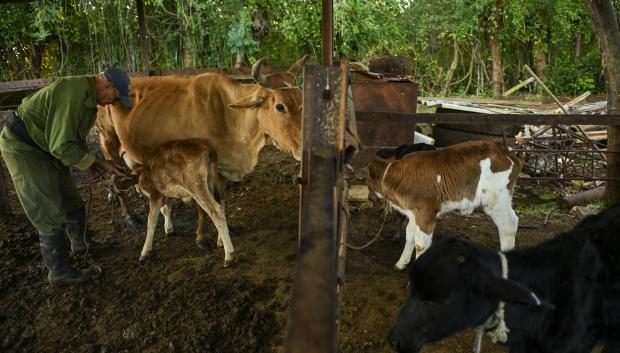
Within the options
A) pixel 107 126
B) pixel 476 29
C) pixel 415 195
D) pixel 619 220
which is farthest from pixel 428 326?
pixel 476 29

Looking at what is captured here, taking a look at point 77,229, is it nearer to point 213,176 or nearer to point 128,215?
Answer: point 128,215

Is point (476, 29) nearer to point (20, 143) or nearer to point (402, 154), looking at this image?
point (402, 154)

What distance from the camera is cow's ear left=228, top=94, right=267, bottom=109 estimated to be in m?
4.38

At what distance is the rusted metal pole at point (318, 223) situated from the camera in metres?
0.98

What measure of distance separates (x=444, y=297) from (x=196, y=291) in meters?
2.51

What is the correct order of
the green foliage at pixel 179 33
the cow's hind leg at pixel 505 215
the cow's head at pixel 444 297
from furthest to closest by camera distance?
the green foliage at pixel 179 33 < the cow's hind leg at pixel 505 215 < the cow's head at pixel 444 297

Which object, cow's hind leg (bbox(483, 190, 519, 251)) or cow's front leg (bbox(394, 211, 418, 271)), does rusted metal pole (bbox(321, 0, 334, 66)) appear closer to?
cow's front leg (bbox(394, 211, 418, 271))

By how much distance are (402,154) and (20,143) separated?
3.97 metres


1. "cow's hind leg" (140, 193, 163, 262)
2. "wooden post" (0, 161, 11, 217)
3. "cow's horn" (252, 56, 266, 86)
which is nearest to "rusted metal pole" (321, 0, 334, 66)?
"cow's horn" (252, 56, 266, 86)

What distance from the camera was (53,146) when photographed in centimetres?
369

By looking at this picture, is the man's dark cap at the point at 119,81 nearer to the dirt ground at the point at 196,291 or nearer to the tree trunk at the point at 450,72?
the dirt ground at the point at 196,291

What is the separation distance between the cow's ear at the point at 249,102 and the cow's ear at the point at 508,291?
303cm

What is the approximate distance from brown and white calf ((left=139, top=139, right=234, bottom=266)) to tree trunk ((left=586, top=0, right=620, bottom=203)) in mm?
4516

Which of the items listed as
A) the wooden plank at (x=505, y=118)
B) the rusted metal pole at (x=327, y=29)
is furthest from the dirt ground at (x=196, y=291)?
the rusted metal pole at (x=327, y=29)
